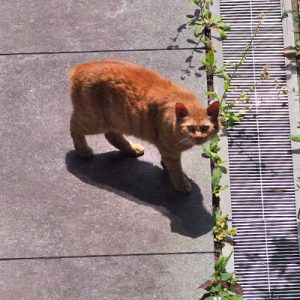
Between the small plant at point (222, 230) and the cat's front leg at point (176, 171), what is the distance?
283mm

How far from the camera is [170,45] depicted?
551 cm

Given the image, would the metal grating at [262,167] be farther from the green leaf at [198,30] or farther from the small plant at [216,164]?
the green leaf at [198,30]

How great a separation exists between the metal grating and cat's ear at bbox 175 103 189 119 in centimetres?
86

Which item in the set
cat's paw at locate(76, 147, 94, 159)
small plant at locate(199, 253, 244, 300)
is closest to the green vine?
small plant at locate(199, 253, 244, 300)

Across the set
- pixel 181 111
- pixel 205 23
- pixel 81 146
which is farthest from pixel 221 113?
pixel 81 146

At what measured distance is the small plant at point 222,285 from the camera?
445 centimetres

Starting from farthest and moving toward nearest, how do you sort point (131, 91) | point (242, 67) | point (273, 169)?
point (242, 67)
point (273, 169)
point (131, 91)

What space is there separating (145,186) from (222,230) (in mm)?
607

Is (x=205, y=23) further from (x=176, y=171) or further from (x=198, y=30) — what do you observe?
(x=176, y=171)

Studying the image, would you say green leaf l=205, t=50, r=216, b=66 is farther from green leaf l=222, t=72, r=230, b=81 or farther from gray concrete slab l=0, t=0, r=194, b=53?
gray concrete slab l=0, t=0, r=194, b=53

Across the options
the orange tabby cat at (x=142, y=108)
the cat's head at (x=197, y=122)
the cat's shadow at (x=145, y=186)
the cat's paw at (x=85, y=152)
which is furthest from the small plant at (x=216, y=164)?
the cat's paw at (x=85, y=152)

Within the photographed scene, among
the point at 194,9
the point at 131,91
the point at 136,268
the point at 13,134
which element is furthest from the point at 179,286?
the point at 194,9

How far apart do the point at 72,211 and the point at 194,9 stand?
1.95 metres

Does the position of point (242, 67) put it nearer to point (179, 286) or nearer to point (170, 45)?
point (170, 45)
